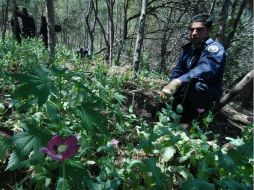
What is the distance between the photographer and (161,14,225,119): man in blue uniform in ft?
13.2

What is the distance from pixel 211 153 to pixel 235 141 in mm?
210

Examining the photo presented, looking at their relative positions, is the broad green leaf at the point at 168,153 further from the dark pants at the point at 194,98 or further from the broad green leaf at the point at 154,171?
the dark pants at the point at 194,98

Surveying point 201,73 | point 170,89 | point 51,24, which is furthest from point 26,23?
point 170,89

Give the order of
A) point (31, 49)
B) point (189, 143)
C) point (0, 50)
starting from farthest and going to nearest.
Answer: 1. point (31, 49)
2. point (0, 50)
3. point (189, 143)

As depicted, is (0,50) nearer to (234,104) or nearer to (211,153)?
(211,153)

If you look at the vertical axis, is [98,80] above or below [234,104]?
above

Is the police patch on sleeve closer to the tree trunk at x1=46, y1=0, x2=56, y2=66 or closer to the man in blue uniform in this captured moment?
the man in blue uniform

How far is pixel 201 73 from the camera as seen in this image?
403cm

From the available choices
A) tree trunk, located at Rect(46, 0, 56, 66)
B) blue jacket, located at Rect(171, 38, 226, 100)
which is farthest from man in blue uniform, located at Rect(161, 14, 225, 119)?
tree trunk, located at Rect(46, 0, 56, 66)

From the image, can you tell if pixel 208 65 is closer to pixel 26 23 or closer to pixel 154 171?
pixel 154 171

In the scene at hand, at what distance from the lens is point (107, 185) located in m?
1.92

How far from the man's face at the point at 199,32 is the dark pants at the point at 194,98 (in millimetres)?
608

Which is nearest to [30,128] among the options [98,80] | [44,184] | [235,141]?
[44,184]

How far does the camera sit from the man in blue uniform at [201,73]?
4.03 meters
